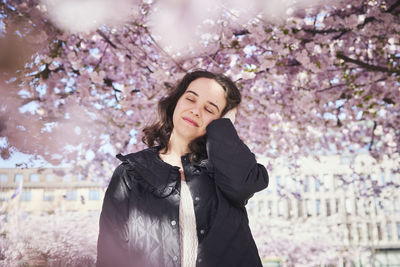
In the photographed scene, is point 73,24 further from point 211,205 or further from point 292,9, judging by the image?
point 211,205

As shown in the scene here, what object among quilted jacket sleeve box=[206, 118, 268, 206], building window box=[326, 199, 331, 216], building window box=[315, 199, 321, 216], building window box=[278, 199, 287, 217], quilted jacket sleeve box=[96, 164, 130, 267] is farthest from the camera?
building window box=[315, 199, 321, 216]

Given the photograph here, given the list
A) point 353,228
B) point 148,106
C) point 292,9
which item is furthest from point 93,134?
point 353,228

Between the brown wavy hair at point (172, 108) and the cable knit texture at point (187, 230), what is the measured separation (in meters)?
0.26

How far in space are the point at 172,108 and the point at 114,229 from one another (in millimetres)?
959

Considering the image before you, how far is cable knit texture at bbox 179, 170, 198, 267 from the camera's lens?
162cm

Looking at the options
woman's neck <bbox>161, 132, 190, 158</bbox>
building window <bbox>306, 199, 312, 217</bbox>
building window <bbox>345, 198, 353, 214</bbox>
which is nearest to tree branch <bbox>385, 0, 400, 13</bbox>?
woman's neck <bbox>161, 132, 190, 158</bbox>

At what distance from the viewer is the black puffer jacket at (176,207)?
1570 mm

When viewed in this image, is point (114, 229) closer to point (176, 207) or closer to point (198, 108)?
point (176, 207)

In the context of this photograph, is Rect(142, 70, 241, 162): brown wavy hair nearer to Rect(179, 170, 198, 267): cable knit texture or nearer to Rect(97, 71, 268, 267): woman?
Rect(97, 71, 268, 267): woman

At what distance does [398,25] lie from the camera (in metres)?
4.13

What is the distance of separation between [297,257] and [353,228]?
18.7 m

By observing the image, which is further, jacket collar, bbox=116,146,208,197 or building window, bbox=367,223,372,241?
building window, bbox=367,223,372,241

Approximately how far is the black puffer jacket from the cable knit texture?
0.04m

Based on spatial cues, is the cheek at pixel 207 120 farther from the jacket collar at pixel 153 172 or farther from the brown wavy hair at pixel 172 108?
the jacket collar at pixel 153 172
